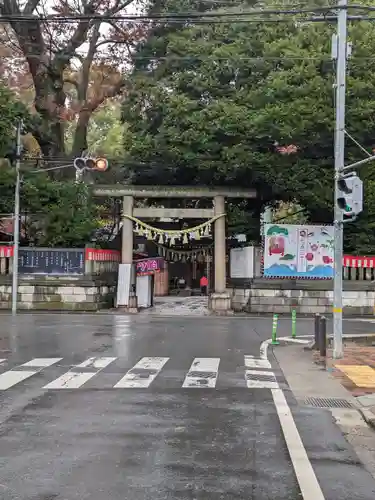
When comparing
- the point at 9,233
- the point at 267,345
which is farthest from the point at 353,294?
the point at 9,233

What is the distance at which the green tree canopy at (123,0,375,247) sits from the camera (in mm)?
27422

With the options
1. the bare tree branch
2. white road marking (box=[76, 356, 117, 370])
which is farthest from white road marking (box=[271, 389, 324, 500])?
the bare tree branch

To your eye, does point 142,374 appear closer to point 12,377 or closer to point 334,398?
point 12,377

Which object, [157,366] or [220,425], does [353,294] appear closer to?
[157,366]

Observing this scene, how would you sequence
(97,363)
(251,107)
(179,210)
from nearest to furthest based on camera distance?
(97,363), (251,107), (179,210)

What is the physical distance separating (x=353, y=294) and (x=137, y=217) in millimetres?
11100

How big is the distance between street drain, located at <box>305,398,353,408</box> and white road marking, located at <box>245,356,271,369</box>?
10.8 feet

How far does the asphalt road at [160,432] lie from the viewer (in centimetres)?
549

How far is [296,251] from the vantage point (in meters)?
29.6

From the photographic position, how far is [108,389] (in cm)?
1014

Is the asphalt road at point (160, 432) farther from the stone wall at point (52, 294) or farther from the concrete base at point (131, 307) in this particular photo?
the concrete base at point (131, 307)

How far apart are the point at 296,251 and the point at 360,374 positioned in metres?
17.7

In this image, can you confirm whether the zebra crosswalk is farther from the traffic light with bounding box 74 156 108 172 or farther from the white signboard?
the white signboard

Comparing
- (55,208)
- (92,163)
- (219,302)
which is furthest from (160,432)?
→ (55,208)
